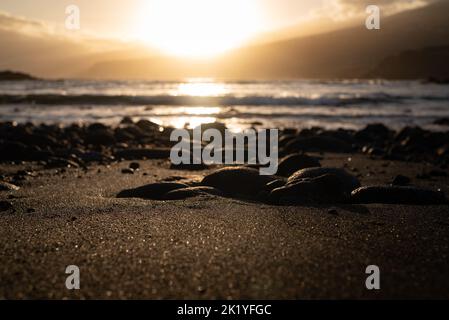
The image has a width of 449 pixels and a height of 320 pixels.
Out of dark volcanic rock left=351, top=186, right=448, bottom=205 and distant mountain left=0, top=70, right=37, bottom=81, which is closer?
dark volcanic rock left=351, top=186, right=448, bottom=205

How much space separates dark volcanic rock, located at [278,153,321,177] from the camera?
6.23 metres

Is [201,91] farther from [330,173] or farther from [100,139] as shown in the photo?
[330,173]

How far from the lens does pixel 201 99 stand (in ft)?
99.5

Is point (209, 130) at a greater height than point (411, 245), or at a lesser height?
greater

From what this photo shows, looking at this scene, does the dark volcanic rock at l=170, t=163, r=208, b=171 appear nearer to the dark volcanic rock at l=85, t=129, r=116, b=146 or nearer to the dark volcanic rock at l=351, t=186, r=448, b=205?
the dark volcanic rock at l=351, t=186, r=448, b=205

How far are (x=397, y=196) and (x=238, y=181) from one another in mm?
1635

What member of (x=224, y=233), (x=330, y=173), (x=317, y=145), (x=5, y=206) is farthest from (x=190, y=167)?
(x=224, y=233)

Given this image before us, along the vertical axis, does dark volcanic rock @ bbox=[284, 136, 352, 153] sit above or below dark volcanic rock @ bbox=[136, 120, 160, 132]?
below

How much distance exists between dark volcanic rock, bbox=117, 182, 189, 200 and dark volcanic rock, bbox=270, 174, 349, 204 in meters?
1.06

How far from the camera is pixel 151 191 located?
15.9 ft

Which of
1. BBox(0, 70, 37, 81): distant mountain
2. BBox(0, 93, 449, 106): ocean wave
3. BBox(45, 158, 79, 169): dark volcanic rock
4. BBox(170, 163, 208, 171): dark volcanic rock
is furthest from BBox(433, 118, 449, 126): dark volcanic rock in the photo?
BBox(0, 70, 37, 81): distant mountain
